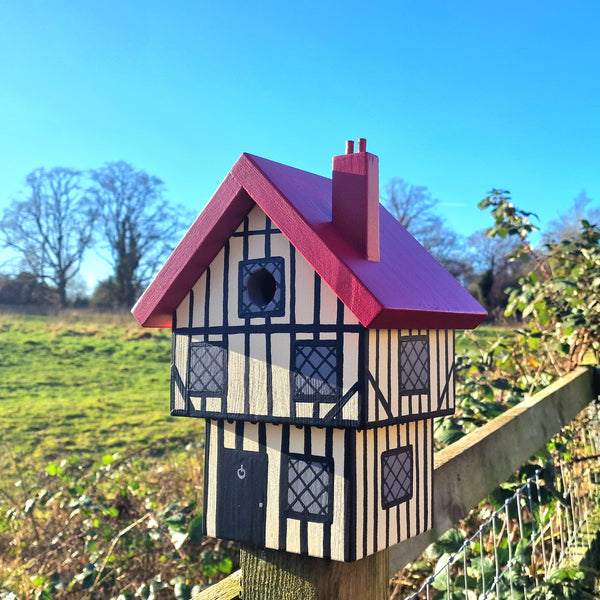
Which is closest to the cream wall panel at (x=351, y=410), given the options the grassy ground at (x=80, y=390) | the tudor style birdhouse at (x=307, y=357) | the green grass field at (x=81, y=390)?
the tudor style birdhouse at (x=307, y=357)

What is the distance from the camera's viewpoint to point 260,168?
3.57 ft

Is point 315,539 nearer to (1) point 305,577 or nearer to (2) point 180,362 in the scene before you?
(1) point 305,577

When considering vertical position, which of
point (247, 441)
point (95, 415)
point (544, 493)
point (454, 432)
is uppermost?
point (247, 441)

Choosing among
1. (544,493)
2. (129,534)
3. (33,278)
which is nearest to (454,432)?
(544,493)

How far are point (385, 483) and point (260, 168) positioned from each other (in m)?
0.61

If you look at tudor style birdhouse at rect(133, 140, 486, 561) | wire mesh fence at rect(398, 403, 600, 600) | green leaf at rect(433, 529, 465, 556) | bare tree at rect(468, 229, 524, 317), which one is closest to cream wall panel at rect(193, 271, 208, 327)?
tudor style birdhouse at rect(133, 140, 486, 561)

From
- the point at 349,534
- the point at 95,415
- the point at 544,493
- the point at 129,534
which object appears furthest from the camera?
the point at 95,415

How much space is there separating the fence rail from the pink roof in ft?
1.40

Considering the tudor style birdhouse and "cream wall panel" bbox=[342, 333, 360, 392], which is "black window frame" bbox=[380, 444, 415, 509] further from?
"cream wall panel" bbox=[342, 333, 360, 392]

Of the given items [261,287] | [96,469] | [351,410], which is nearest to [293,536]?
[351,410]

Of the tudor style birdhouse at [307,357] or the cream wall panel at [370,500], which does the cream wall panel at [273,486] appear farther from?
the cream wall panel at [370,500]

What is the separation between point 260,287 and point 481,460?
858 mm

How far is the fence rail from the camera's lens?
1335 millimetres

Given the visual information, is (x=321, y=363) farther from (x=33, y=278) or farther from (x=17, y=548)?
(x=33, y=278)
